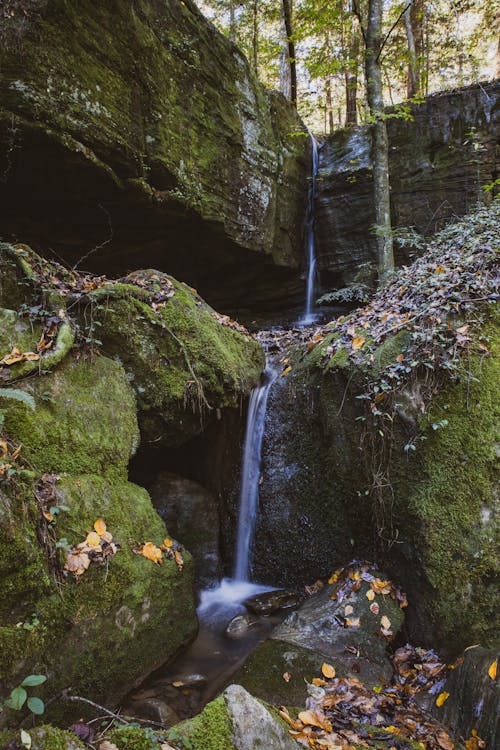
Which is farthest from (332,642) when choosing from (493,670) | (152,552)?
(152,552)

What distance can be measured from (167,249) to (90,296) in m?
4.99

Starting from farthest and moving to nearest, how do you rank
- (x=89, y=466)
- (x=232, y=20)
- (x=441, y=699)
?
(x=232, y=20), (x=89, y=466), (x=441, y=699)

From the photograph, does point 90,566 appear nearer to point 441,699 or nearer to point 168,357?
point 168,357

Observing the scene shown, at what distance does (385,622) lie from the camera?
3898 mm

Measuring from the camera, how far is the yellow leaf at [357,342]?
16.2ft

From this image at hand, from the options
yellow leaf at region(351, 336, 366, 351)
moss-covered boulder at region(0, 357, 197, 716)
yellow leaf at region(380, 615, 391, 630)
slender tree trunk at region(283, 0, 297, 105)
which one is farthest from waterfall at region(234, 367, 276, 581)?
slender tree trunk at region(283, 0, 297, 105)

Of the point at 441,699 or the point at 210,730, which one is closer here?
the point at 210,730

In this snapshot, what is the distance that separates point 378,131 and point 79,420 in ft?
25.2

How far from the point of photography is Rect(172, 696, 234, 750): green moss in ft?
6.43

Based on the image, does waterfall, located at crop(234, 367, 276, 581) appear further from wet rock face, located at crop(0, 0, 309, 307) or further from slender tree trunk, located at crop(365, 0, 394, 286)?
slender tree trunk, located at crop(365, 0, 394, 286)

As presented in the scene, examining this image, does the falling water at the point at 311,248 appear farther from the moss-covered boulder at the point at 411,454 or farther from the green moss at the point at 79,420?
the green moss at the point at 79,420

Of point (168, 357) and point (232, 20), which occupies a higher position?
point (232, 20)

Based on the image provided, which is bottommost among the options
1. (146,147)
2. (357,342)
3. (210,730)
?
(210,730)

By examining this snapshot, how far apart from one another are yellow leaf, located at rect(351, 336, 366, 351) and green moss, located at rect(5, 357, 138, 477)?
263cm
